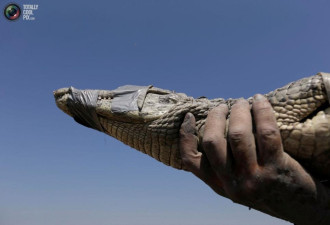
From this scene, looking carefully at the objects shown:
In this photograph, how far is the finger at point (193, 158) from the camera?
98.5 inches

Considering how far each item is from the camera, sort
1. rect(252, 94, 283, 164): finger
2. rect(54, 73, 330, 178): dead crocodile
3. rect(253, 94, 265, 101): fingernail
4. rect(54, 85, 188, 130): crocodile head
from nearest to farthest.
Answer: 1. rect(252, 94, 283, 164): finger
2. rect(54, 73, 330, 178): dead crocodile
3. rect(253, 94, 265, 101): fingernail
4. rect(54, 85, 188, 130): crocodile head

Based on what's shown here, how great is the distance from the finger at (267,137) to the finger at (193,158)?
0.46 meters

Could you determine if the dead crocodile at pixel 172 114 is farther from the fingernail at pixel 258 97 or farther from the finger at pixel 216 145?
the finger at pixel 216 145

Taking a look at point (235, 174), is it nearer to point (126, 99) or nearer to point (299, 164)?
point (299, 164)

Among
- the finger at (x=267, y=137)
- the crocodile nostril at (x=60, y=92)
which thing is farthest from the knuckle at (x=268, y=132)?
the crocodile nostril at (x=60, y=92)

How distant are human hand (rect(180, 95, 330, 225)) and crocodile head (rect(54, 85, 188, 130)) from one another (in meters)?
0.92

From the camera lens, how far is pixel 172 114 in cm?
292

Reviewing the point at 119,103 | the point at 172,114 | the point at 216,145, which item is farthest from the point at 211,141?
the point at 119,103

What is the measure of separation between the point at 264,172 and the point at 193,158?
62 centimetres

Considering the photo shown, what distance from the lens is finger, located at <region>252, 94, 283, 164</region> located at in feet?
7.16

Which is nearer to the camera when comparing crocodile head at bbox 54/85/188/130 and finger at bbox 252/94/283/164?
finger at bbox 252/94/283/164

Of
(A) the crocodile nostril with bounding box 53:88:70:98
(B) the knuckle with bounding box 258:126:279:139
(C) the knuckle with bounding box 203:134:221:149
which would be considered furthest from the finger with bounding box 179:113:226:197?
(A) the crocodile nostril with bounding box 53:88:70:98

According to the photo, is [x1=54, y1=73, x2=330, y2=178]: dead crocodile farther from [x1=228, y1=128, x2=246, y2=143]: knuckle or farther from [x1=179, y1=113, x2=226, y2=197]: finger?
[x1=228, y1=128, x2=246, y2=143]: knuckle

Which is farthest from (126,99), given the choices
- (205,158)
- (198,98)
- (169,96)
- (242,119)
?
(242,119)
